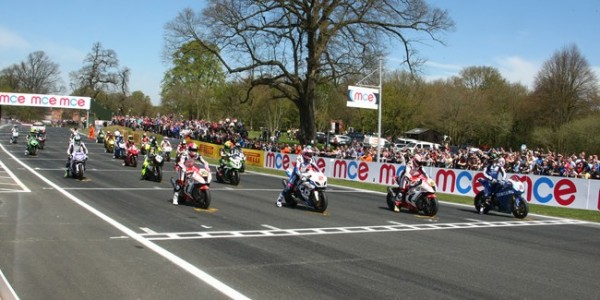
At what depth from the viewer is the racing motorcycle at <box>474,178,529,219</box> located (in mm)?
16812

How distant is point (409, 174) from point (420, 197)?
74 centimetres

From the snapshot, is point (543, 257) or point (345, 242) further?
point (345, 242)

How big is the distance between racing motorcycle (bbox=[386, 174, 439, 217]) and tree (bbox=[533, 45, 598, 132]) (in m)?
49.2

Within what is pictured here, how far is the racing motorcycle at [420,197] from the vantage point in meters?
16.1

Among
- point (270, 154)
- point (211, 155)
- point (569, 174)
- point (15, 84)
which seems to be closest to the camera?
point (569, 174)

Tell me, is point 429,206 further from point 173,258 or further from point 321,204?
point 173,258

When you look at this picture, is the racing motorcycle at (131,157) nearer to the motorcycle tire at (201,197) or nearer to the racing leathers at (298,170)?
the racing leathers at (298,170)

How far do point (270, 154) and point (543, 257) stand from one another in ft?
98.3

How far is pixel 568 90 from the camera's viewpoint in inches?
2410

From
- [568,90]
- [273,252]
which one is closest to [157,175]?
[273,252]

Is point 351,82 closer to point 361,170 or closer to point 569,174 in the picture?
point 361,170

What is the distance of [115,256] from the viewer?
862 cm

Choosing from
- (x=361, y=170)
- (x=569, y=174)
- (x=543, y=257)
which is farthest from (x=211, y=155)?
(x=543, y=257)

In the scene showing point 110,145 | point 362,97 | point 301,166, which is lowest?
point 110,145
